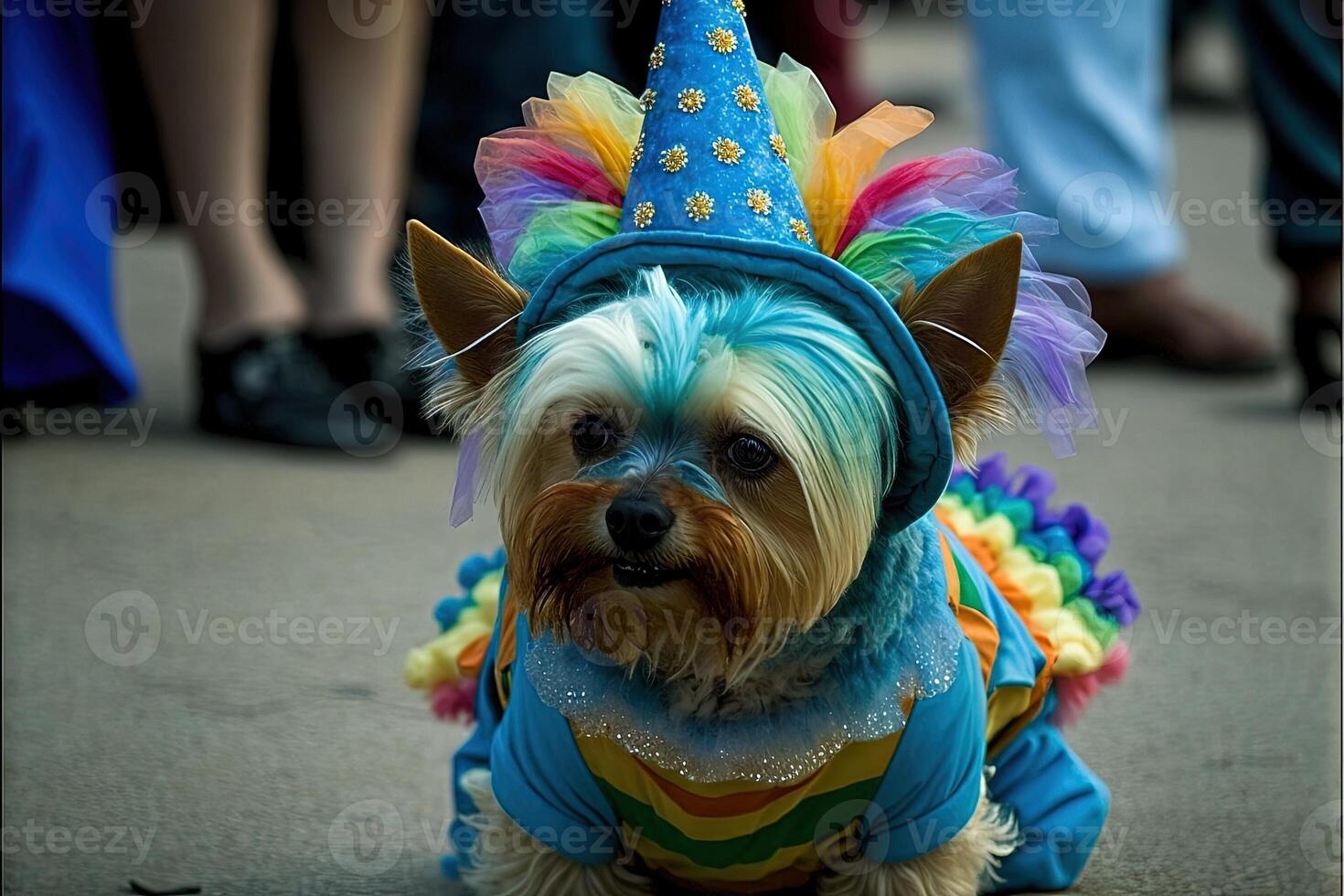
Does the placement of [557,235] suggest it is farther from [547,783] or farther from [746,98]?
[547,783]

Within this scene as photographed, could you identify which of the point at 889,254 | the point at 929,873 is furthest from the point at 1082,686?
the point at 889,254

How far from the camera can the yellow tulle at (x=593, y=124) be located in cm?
235

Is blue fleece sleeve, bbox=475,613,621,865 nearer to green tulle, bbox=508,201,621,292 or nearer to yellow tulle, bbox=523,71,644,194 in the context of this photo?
green tulle, bbox=508,201,621,292

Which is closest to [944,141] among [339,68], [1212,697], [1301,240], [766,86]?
[1301,240]

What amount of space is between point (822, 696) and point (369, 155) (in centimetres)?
304

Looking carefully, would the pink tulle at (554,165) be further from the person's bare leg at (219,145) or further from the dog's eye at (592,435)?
the person's bare leg at (219,145)

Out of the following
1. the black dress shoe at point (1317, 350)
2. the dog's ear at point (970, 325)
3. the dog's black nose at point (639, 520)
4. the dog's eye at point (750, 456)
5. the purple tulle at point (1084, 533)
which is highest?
the dog's ear at point (970, 325)

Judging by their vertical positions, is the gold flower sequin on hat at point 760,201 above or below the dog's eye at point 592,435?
above

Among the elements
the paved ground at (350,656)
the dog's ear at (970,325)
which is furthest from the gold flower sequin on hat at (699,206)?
the paved ground at (350,656)

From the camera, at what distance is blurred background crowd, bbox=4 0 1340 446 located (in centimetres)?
460

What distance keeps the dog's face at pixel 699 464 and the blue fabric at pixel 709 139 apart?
91mm

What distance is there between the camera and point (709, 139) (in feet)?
7.14

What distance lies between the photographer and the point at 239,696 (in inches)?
131

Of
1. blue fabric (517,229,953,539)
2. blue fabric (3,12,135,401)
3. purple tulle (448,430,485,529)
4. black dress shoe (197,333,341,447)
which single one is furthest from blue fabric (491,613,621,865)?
blue fabric (3,12,135,401)
